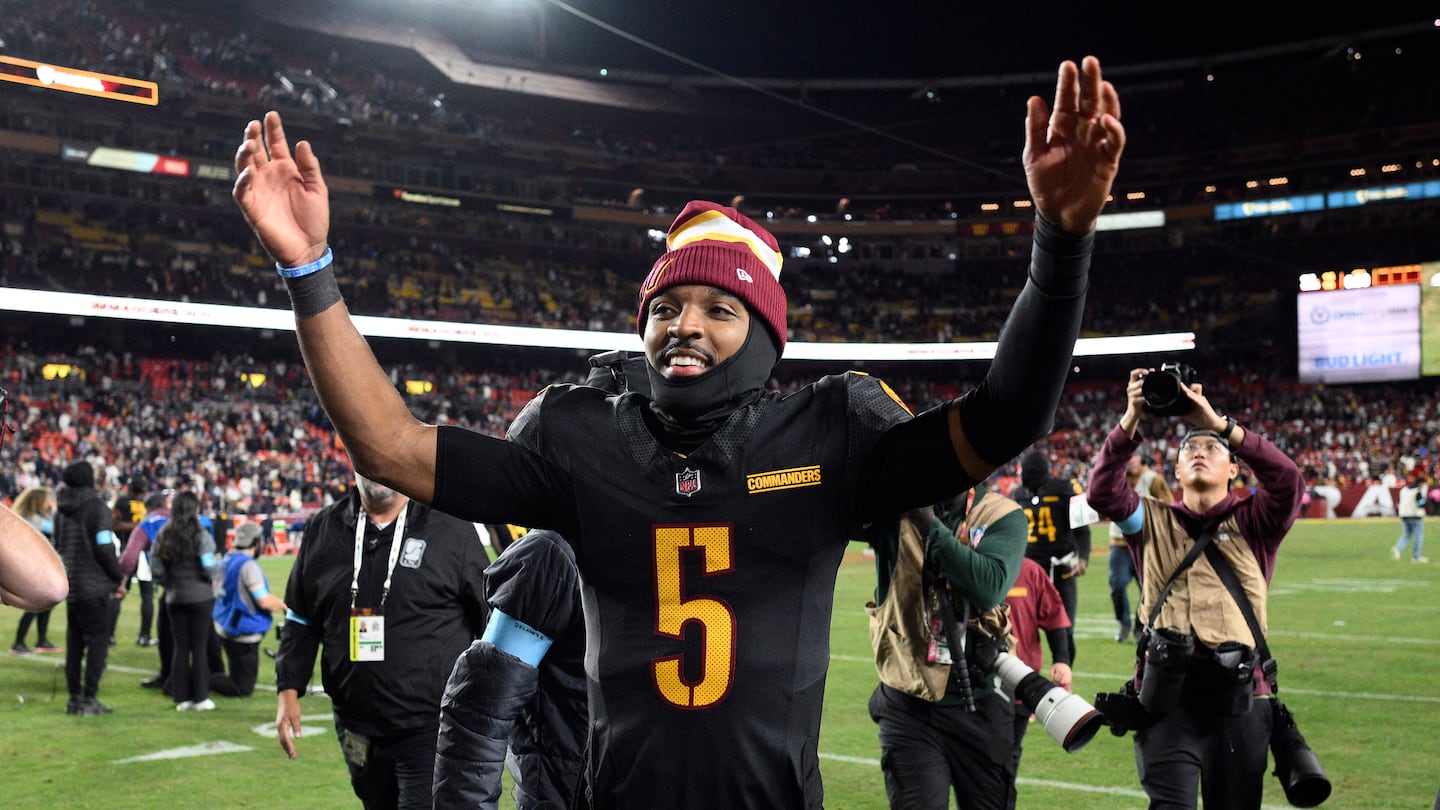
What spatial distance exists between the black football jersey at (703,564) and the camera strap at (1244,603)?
340 cm

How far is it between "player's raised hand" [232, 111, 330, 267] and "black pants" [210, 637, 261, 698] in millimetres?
9597

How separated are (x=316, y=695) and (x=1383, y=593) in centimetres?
1373

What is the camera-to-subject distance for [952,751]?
4.80m

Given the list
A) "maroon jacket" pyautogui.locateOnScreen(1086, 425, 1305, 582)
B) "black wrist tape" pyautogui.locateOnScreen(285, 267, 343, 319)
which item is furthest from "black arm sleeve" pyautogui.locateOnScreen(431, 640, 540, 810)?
"maroon jacket" pyautogui.locateOnScreen(1086, 425, 1305, 582)

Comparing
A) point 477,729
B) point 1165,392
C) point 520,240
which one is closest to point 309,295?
point 477,729

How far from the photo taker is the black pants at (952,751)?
4.75m

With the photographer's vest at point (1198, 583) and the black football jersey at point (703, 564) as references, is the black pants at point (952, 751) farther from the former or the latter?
the black football jersey at point (703, 564)

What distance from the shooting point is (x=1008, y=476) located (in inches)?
1571

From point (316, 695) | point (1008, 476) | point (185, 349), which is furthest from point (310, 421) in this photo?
point (316, 695)

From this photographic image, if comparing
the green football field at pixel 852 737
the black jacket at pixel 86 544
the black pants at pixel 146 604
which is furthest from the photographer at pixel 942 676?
the black pants at pixel 146 604

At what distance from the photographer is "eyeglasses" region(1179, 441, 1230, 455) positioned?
5223mm

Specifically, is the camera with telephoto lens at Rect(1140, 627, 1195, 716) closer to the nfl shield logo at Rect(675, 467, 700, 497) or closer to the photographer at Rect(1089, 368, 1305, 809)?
the photographer at Rect(1089, 368, 1305, 809)

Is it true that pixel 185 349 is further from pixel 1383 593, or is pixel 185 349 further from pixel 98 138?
pixel 1383 593

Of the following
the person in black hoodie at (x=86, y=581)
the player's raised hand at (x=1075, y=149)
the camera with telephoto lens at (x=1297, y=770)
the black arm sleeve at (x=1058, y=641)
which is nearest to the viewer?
the player's raised hand at (x=1075, y=149)
